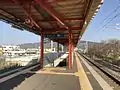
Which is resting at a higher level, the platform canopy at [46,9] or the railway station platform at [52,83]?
the platform canopy at [46,9]

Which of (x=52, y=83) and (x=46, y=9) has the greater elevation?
(x=46, y=9)

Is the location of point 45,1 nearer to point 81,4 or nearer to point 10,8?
point 81,4

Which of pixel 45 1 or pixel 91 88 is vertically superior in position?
pixel 45 1

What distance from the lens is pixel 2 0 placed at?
1108 cm

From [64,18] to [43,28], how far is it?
5870mm

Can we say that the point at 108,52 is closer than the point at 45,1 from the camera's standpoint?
No

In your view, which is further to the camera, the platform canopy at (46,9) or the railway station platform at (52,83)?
the platform canopy at (46,9)

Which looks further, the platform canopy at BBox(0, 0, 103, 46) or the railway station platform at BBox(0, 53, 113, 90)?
the platform canopy at BBox(0, 0, 103, 46)

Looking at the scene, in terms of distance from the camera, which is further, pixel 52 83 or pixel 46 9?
pixel 52 83

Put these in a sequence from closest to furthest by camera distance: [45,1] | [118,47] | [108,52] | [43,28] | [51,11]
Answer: [45,1], [51,11], [43,28], [118,47], [108,52]

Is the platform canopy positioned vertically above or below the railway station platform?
above

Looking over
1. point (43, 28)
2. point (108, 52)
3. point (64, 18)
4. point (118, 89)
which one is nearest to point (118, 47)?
point (108, 52)

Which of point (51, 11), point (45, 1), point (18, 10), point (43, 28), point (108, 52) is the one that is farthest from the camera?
point (108, 52)

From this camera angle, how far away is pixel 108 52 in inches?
2405
